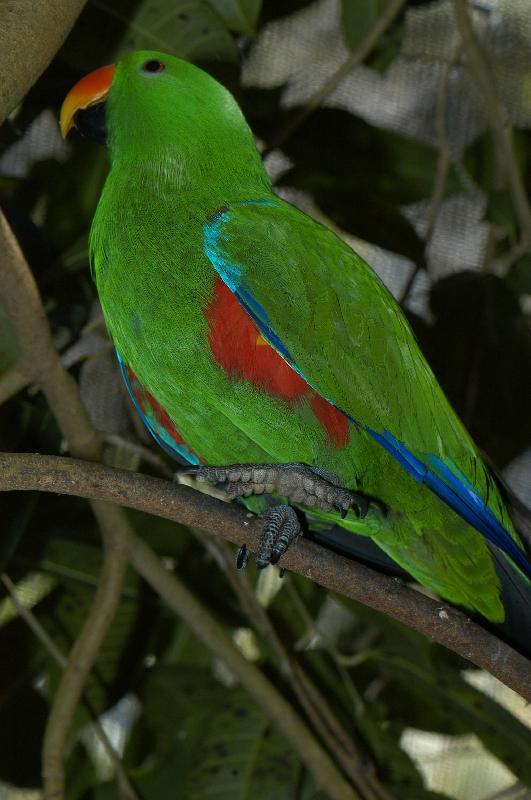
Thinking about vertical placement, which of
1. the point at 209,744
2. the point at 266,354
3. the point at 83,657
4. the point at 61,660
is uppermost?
the point at 266,354

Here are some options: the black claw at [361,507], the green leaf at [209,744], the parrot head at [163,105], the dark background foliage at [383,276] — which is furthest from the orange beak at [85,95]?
the green leaf at [209,744]

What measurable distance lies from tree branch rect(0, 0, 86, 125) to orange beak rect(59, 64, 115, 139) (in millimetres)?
357

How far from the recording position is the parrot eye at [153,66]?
129 centimetres

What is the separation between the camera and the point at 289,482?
3.56 feet

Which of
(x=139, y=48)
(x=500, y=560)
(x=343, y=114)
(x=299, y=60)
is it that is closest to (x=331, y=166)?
(x=343, y=114)

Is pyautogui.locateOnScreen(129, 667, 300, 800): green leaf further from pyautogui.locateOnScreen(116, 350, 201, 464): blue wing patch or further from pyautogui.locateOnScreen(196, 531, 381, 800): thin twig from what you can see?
pyautogui.locateOnScreen(116, 350, 201, 464): blue wing patch

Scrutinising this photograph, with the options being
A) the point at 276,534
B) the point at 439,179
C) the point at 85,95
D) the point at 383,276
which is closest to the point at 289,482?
the point at 276,534

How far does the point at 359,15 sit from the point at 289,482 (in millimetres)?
1103

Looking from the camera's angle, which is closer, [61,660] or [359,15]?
[61,660]

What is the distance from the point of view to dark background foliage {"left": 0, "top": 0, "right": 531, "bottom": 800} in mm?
1549

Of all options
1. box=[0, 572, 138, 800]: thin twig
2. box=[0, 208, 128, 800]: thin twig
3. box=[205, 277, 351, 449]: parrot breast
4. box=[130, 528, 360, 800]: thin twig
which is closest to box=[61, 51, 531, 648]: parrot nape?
box=[205, 277, 351, 449]: parrot breast

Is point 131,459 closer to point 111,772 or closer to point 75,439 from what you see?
point 75,439

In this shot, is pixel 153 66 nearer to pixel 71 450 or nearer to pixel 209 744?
pixel 71 450

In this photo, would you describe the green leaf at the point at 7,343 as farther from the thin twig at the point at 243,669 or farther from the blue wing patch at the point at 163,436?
the thin twig at the point at 243,669
